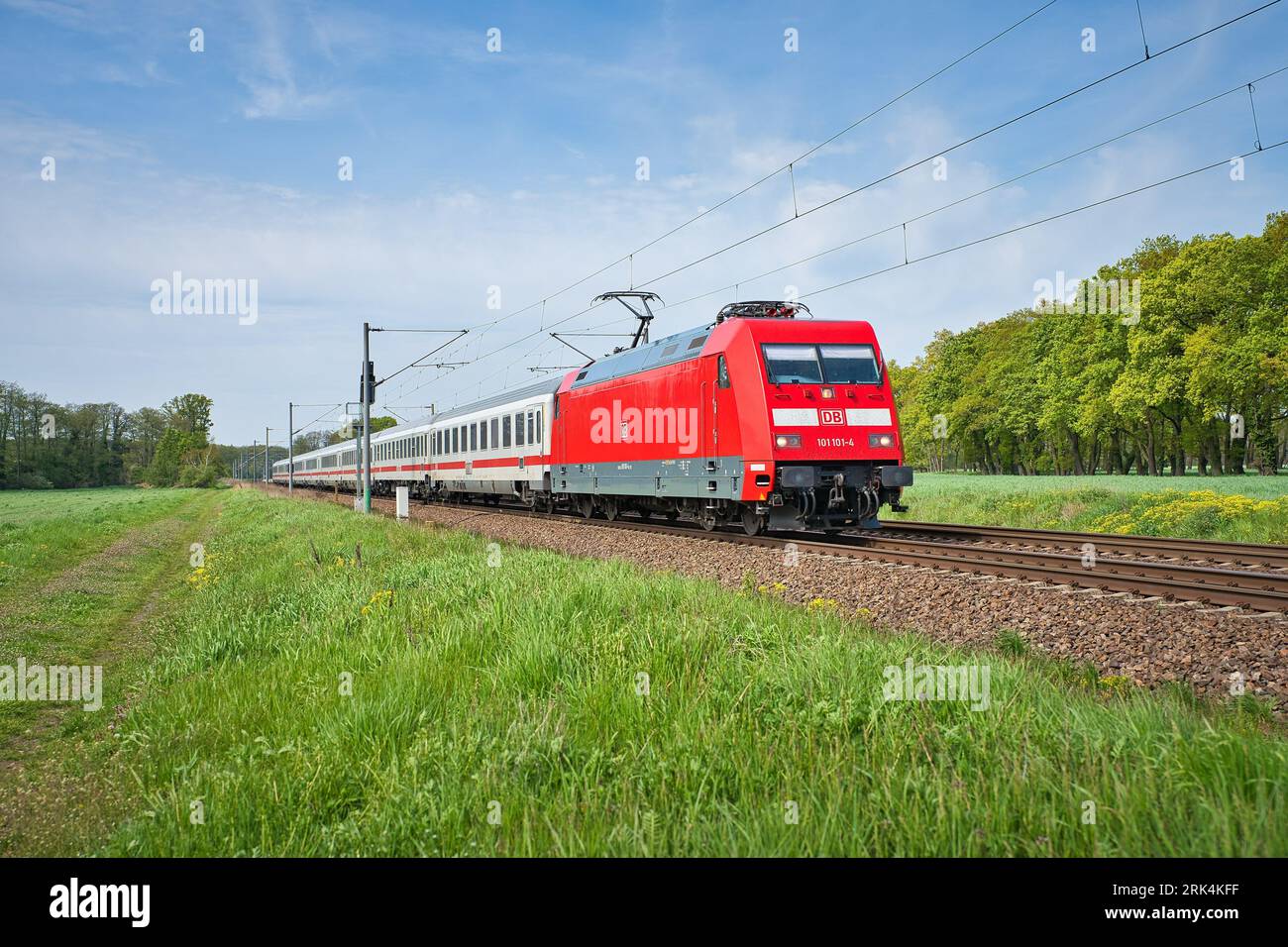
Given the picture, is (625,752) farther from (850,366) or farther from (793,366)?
(850,366)

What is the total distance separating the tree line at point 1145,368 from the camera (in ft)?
129

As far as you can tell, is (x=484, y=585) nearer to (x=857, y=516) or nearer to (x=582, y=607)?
(x=582, y=607)

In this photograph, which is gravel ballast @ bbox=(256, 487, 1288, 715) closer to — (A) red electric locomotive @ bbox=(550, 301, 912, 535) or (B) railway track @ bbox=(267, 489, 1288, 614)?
(B) railway track @ bbox=(267, 489, 1288, 614)

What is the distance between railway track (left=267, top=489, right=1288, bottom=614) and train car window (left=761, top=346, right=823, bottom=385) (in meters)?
2.69

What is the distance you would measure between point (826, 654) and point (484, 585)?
4795 millimetres

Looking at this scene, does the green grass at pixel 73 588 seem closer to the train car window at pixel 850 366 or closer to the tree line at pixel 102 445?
the train car window at pixel 850 366

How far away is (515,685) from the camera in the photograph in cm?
501

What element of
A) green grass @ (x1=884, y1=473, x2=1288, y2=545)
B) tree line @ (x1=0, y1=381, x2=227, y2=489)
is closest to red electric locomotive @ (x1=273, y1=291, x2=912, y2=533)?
green grass @ (x1=884, y1=473, x2=1288, y2=545)

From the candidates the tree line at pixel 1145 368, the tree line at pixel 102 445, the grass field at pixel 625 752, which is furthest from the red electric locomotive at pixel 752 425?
the tree line at pixel 102 445

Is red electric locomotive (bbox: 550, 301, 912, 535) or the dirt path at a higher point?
red electric locomotive (bbox: 550, 301, 912, 535)

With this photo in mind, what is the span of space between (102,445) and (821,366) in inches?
4017

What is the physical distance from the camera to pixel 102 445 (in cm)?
9369

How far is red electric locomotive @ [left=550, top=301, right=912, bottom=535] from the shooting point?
13547 millimetres

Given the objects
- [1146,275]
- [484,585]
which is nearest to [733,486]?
[484,585]
